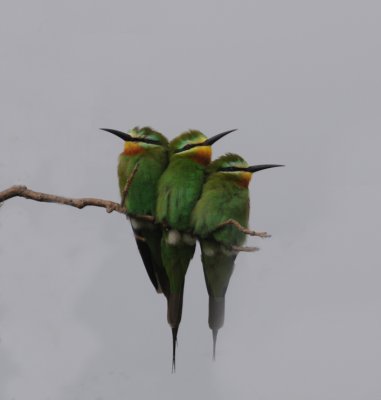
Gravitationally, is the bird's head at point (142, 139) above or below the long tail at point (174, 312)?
above

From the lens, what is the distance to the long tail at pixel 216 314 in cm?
506

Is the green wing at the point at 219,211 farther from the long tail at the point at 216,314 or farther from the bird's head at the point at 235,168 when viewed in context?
the long tail at the point at 216,314

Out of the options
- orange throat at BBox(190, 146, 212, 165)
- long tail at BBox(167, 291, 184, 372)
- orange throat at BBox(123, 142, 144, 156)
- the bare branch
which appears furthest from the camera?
orange throat at BBox(123, 142, 144, 156)

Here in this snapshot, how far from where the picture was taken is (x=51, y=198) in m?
4.65

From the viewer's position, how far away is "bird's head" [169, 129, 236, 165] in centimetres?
526

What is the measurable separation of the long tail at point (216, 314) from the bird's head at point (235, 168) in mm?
871

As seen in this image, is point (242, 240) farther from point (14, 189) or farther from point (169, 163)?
point (14, 189)

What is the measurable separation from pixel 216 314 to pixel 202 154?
116 centimetres

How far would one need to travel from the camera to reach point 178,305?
16.9 ft

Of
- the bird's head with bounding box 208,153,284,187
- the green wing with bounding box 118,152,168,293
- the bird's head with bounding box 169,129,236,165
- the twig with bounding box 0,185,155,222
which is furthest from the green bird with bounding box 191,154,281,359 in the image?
the twig with bounding box 0,185,155,222

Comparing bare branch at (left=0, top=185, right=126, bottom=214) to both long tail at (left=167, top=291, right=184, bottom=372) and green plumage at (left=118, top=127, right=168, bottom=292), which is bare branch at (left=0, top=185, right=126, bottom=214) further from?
long tail at (left=167, top=291, right=184, bottom=372)

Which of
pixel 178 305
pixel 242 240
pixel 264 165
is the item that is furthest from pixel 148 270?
pixel 264 165

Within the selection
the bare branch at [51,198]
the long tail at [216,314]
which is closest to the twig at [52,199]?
the bare branch at [51,198]

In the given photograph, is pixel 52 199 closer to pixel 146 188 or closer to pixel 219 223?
pixel 146 188
